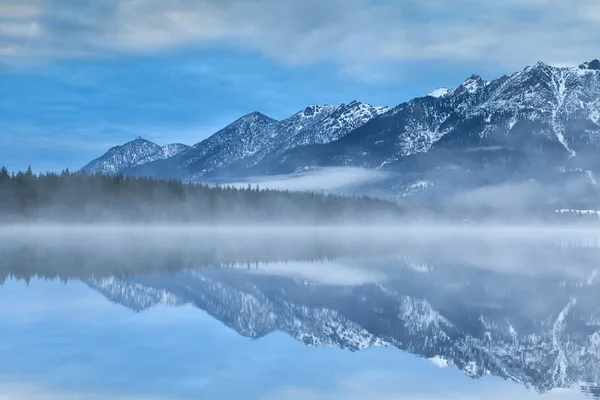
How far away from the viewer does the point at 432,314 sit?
89.2ft

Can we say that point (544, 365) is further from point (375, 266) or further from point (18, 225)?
point (18, 225)

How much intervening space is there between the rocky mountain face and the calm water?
0.08 meters

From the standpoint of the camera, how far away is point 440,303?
30.2 m

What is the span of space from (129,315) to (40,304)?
486cm

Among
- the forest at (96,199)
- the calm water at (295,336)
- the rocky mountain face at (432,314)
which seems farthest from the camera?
the forest at (96,199)

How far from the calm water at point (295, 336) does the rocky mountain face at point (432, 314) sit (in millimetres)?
83

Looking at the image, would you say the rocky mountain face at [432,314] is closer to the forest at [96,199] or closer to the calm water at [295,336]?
the calm water at [295,336]

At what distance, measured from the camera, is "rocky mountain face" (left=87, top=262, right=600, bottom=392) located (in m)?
19.6

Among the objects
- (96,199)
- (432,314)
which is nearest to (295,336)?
(432,314)

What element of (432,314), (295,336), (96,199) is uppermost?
(96,199)

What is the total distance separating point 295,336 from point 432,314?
6839 mm

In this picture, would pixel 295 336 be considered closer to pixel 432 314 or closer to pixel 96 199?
pixel 432 314

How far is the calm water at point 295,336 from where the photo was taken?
16.5 metres

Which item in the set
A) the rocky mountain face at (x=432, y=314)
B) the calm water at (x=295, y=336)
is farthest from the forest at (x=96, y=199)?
the rocky mountain face at (x=432, y=314)
